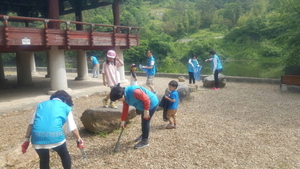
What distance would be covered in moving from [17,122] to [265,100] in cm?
715

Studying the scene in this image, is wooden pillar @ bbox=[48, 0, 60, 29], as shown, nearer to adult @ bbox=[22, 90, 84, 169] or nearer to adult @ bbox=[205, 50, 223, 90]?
adult @ bbox=[205, 50, 223, 90]

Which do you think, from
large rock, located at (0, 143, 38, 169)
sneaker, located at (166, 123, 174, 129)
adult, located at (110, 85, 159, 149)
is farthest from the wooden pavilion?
adult, located at (110, 85, 159, 149)

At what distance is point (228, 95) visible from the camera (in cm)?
943

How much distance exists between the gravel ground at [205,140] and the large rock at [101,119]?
0.14 m

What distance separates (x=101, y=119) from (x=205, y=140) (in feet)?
6.66

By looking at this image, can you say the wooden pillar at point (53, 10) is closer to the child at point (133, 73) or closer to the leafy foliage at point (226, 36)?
the child at point (133, 73)

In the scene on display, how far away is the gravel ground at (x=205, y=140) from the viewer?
403 centimetres

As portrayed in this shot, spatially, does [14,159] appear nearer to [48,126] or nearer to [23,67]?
[48,126]

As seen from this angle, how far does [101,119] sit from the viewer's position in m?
5.27

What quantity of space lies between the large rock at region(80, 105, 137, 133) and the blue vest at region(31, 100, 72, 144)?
227cm

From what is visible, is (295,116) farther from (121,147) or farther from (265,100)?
(121,147)

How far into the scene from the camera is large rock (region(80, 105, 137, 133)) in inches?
207

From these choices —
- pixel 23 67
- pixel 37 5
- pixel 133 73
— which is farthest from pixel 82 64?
pixel 133 73

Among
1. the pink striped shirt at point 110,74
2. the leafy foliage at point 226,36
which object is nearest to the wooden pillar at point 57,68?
the pink striped shirt at point 110,74
